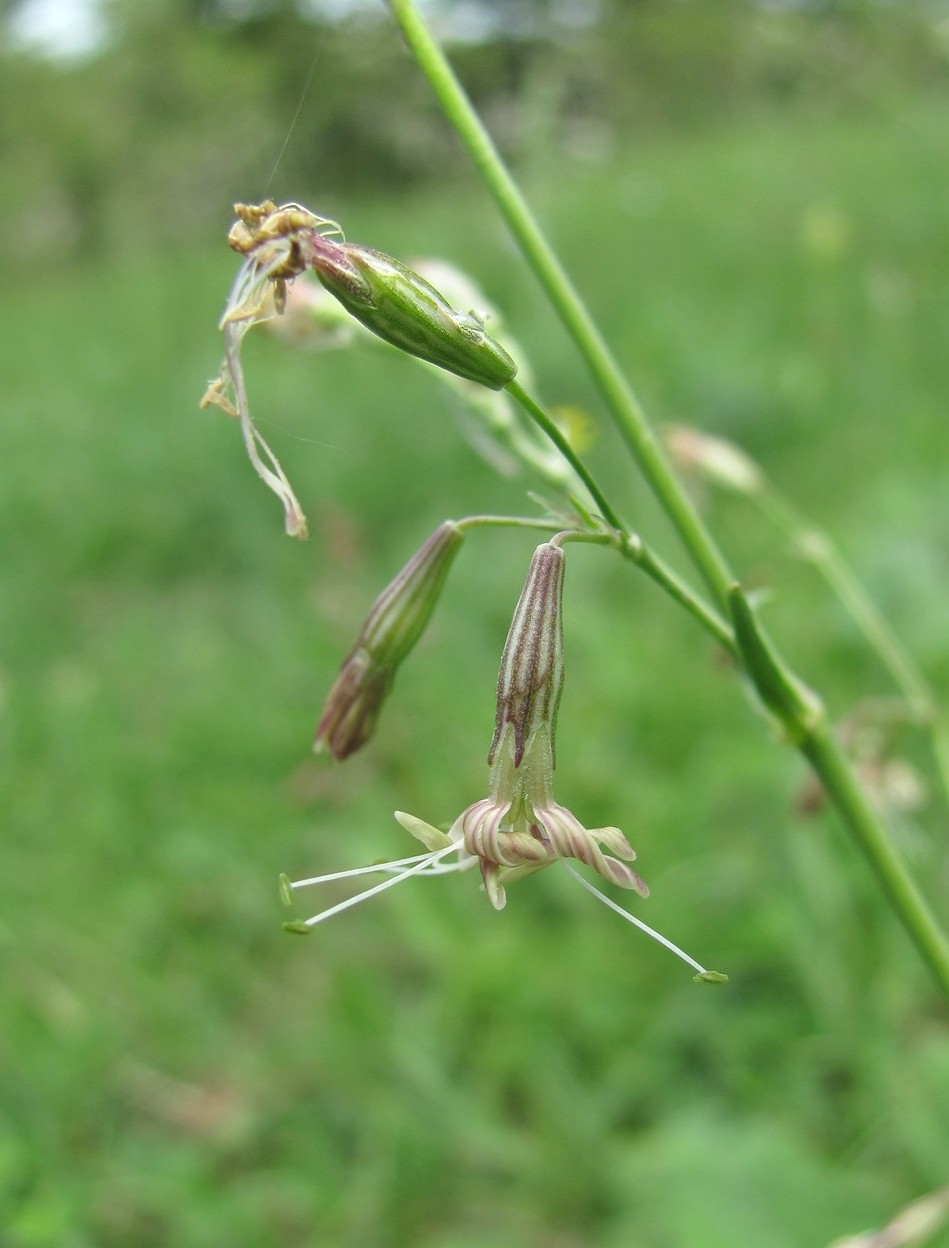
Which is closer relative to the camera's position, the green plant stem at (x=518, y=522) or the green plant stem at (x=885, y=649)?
the green plant stem at (x=518, y=522)

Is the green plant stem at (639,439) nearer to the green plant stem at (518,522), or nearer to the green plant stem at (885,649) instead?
the green plant stem at (518,522)

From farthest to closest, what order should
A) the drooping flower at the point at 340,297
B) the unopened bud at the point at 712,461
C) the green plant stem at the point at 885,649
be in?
1. the unopened bud at the point at 712,461
2. the green plant stem at the point at 885,649
3. the drooping flower at the point at 340,297

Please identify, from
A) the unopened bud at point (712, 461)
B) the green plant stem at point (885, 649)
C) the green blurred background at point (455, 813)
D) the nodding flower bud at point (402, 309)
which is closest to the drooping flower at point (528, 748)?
the nodding flower bud at point (402, 309)

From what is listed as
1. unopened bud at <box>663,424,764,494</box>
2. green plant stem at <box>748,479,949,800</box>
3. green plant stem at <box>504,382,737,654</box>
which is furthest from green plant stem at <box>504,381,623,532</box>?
unopened bud at <box>663,424,764,494</box>

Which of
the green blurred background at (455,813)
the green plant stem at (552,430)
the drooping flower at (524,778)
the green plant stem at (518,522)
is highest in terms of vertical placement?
the green plant stem at (552,430)

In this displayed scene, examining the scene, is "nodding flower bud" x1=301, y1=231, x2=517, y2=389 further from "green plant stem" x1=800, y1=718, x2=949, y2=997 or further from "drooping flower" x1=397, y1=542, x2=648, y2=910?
"green plant stem" x1=800, y1=718, x2=949, y2=997

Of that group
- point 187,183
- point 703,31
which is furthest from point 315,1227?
point 703,31

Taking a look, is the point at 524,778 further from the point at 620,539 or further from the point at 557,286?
the point at 557,286
